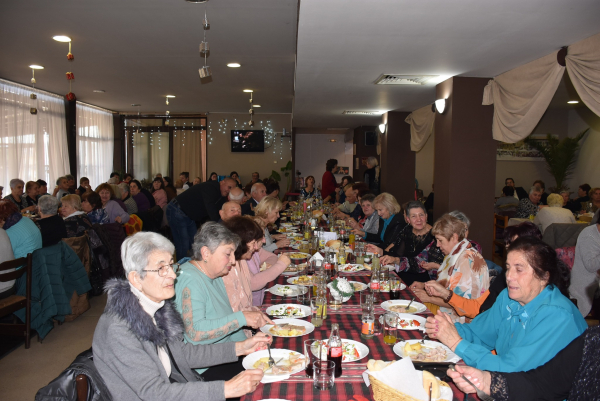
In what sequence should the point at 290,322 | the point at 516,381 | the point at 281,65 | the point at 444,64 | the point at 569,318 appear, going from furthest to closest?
1. the point at 281,65
2. the point at 444,64
3. the point at 290,322
4. the point at 569,318
5. the point at 516,381

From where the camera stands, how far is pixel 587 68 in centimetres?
396

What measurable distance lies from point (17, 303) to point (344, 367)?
10.6 ft

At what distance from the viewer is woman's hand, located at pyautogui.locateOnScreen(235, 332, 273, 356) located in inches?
79.0

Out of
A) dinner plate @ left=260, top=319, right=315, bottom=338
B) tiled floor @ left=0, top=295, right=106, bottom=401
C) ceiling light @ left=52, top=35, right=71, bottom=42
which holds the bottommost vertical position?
tiled floor @ left=0, top=295, right=106, bottom=401

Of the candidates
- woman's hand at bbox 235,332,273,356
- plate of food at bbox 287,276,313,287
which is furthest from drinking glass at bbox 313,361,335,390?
plate of food at bbox 287,276,313,287

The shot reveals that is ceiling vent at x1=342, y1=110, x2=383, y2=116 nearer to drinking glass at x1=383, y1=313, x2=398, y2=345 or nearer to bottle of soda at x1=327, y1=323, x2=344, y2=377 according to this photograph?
drinking glass at x1=383, y1=313, x2=398, y2=345

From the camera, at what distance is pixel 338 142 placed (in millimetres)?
16938

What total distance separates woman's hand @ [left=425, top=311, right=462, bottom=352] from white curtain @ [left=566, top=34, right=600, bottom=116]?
2.96 metres

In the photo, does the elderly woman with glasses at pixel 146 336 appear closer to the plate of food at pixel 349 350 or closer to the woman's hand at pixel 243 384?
the woman's hand at pixel 243 384

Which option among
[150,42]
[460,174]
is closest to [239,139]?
[150,42]

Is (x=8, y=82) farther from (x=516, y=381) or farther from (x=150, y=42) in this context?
(x=516, y=381)

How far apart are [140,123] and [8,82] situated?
5.28 m

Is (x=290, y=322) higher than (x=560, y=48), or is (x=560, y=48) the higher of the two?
(x=560, y=48)

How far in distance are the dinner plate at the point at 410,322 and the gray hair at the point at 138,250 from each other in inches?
45.9
